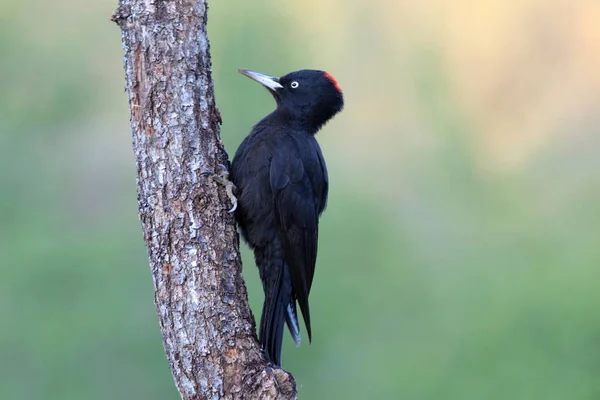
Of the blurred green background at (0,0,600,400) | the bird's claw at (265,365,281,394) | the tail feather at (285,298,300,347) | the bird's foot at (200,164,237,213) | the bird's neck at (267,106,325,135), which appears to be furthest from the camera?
the blurred green background at (0,0,600,400)

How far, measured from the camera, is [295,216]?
3832 mm

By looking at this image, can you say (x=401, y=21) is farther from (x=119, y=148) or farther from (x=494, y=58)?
(x=119, y=148)

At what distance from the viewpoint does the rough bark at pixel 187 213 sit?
2975 mm

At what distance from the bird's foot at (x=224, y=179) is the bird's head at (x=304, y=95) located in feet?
2.61

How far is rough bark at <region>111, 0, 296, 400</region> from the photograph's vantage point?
297cm

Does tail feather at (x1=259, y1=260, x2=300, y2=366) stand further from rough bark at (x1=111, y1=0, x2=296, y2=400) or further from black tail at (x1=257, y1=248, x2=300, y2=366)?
rough bark at (x1=111, y1=0, x2=296, y2=400)

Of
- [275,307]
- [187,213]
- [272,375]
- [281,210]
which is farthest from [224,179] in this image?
[272,375]

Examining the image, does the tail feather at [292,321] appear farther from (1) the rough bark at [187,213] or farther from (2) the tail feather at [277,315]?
(1) the rough bark at [187,213]

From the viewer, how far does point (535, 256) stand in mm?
8023

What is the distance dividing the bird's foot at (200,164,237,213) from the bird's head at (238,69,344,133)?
796mm

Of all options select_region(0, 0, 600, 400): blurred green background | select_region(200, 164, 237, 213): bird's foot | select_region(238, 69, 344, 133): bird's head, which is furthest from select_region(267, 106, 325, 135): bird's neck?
select_region(0, 0, 600, 400): blurred green background

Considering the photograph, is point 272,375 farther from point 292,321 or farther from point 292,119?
point 292,119

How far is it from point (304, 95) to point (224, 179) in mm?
1006

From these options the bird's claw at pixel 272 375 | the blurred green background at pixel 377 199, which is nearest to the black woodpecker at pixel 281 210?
the bird's claw at pixel 272 375
